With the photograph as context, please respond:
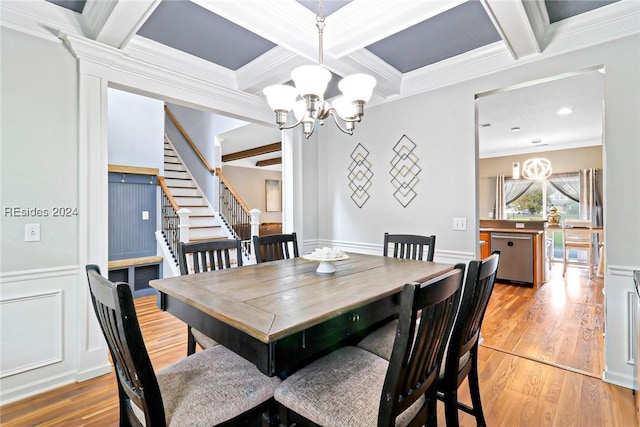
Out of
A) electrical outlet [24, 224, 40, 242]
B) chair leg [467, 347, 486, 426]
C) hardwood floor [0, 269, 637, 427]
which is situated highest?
electrical outlet [24, 224, 40, 242]

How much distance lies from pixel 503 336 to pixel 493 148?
18.4ft

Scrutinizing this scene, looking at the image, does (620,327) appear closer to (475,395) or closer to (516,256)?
(475,395)

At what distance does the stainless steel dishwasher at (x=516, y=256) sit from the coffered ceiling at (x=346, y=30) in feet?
10.5

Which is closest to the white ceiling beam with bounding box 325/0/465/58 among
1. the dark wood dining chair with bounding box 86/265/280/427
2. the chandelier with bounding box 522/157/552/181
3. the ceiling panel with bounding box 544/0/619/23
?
the ceiling panel with bounding box 544/0/619/23

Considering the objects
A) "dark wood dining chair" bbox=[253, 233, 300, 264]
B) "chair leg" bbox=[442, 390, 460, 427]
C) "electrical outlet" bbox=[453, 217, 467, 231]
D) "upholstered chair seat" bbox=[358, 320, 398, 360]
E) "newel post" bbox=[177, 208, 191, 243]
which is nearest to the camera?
"chair leg" bbox=[442, 390, 460, 427]

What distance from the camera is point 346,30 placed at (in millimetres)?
2244

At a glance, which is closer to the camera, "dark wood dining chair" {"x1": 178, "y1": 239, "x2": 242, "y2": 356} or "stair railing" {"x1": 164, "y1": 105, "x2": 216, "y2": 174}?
"dark wood dining chair" {"x1": 178, "y1": 239, "x2": 242, "y2": 356}

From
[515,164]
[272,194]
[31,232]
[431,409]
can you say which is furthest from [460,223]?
→ [272,194]

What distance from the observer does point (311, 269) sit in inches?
79.0

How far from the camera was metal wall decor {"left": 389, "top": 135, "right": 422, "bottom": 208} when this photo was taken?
3.18m

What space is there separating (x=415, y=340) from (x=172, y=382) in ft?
3.14

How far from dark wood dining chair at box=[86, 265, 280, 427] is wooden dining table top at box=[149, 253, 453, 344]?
279mm

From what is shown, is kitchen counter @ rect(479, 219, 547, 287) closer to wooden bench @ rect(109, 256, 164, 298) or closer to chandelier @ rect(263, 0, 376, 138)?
chandelier @ rect(263, 0, 376, 138)

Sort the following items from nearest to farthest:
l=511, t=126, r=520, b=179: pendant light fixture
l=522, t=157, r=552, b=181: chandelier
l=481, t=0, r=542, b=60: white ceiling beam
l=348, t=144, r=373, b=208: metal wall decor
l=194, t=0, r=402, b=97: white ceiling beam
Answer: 1. l=481, t=0, r=542, b=60: white ceiling beam
2. l=194, t=0, r=402, b=97: white ceiling beam
3. l=348, t=144, r=373, b=208: metal wall decor
4. l=511, t=126, r=520, b=179: pendant light fixture
5. l=522, t=157, r=552, b=181: chandelier
